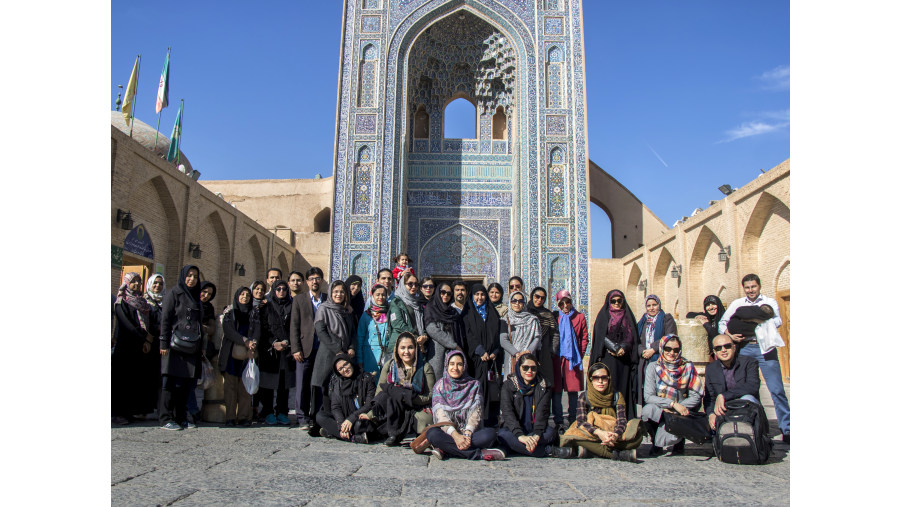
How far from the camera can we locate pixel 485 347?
4.97 m

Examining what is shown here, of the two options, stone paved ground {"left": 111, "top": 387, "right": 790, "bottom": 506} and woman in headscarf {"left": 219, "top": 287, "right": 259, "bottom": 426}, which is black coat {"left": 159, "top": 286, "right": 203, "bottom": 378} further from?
stone paved ground {"left": 111, "top": 387, "right": 790, "bottom": 506}

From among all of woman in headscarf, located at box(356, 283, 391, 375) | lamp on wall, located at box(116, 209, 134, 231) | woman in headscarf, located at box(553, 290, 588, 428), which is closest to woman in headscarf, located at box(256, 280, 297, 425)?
woman in headscarf, located at box(356, 283, 391, 375)

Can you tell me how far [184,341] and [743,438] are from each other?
368 centimetres

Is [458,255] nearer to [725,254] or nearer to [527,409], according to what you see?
[725,254]

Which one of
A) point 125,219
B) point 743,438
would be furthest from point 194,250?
point 743,438

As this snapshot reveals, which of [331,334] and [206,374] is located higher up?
[331,334]

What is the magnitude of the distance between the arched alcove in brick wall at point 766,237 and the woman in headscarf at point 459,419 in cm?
637

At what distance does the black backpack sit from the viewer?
3.67 meters

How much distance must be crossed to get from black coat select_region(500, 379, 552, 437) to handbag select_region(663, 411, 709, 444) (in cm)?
76

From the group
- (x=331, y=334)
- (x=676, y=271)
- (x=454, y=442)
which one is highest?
(x=676, y=271)

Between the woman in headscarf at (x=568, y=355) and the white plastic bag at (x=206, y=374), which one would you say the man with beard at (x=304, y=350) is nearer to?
the white plastic bag at (x=206, y=374)

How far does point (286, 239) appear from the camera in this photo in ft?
50.5

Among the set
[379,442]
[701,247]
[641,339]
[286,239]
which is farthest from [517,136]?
[379,442]
